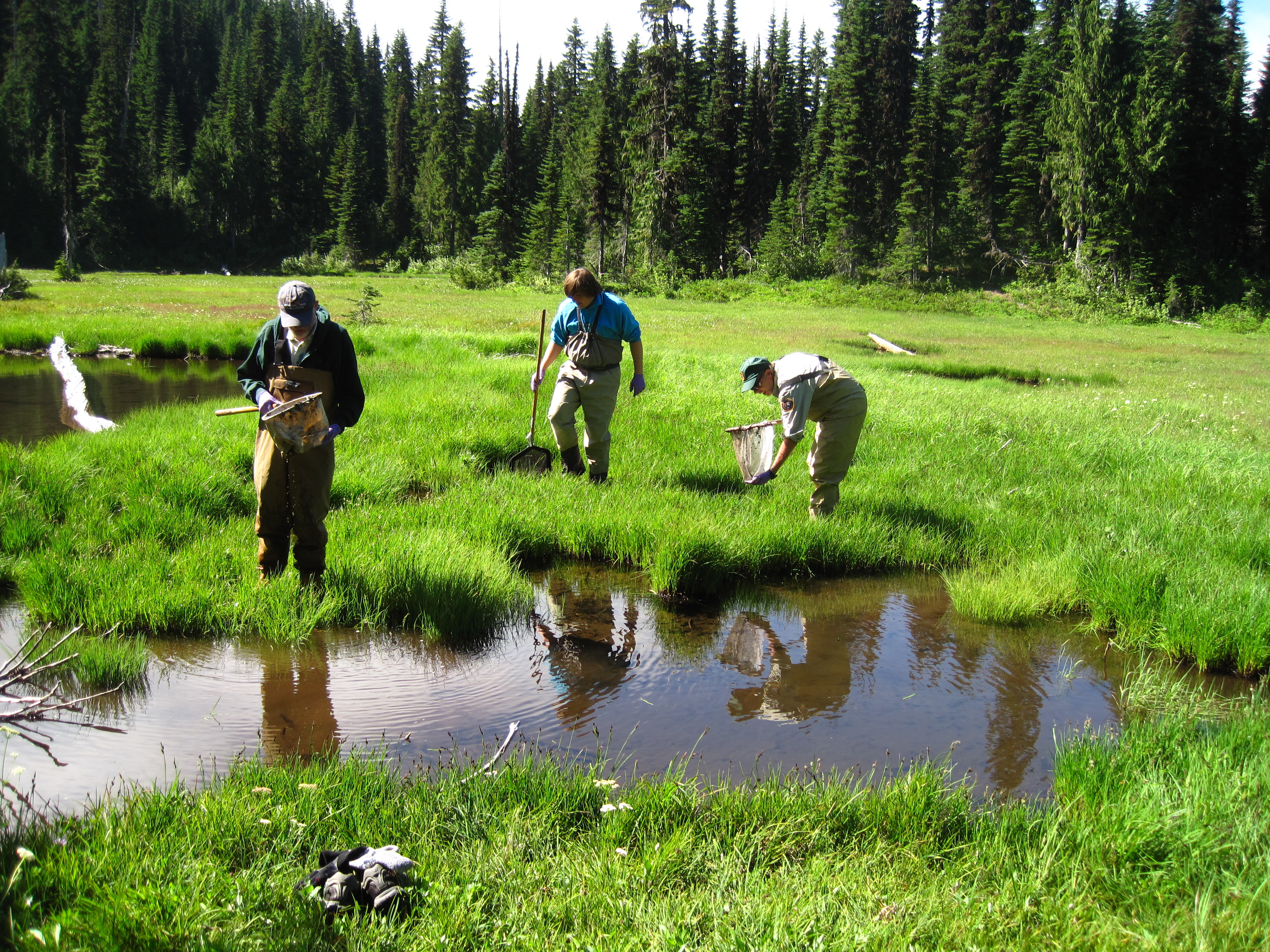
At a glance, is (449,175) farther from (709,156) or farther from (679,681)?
(679,681)

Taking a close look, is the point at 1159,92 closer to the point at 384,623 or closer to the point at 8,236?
the point at 384,623

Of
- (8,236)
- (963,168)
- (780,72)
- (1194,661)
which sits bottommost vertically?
(1194,661)

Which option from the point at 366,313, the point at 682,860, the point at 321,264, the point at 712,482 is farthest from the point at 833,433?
the point at 321,264

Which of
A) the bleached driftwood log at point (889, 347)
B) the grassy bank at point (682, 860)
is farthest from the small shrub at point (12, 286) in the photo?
the grassy bank at point (682, 860)

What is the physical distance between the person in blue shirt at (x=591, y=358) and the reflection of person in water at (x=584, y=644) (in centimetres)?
209

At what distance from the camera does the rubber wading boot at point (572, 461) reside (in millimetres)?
8492

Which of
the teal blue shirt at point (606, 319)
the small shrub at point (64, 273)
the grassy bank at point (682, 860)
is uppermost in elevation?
the small shrub at point (64, 273)

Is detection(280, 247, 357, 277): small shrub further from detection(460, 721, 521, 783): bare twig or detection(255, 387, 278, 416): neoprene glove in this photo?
detection(460, 721, 521, 783): bare twig

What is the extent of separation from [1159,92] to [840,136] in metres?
17.8

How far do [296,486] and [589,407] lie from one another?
3.44 meters

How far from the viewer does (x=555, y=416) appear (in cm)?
823

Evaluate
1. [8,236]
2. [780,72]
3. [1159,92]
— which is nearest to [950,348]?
[1159,92]

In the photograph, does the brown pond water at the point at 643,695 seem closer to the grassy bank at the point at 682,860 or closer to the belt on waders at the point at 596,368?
the grassy bank at the point at 682,860

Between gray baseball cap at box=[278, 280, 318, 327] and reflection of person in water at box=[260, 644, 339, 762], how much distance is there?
6.48 feet
